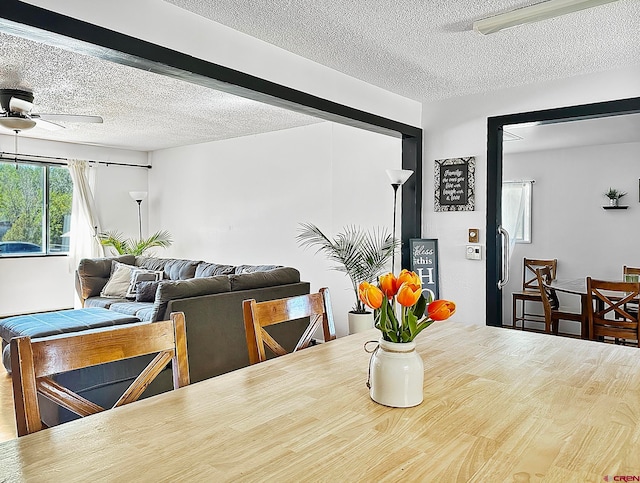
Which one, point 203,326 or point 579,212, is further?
point 579,212

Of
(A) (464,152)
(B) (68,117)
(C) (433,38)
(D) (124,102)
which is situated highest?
(D) (124,102)

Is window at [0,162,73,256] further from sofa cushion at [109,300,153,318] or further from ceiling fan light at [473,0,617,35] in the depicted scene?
ceiling fan light at [473,0,617,35]

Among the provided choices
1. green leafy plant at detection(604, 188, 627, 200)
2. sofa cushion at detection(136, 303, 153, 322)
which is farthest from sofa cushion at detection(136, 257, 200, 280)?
green leafy plant at detection(604, 188, 627, 200)

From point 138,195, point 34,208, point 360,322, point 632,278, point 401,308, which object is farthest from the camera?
point 138,195

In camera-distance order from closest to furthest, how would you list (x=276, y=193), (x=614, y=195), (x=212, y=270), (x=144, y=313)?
(x=144, y=313)
(x=212, y=270)
(x=614, y=195)
(x=276, y=193)

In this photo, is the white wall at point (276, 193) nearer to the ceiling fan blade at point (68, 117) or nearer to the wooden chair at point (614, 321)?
the wooden chair at point (614, 321)

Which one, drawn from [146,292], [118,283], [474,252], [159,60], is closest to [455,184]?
[474,252]

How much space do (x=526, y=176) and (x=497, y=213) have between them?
293 centimetres

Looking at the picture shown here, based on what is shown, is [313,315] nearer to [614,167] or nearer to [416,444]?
[416,444]

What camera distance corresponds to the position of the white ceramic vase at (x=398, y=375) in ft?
4.21

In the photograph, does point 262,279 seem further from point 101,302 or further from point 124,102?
point 101,302

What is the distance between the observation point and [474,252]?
4203 millimetres

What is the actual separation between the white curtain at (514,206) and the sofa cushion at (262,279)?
140 inches

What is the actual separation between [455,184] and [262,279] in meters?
1.82
